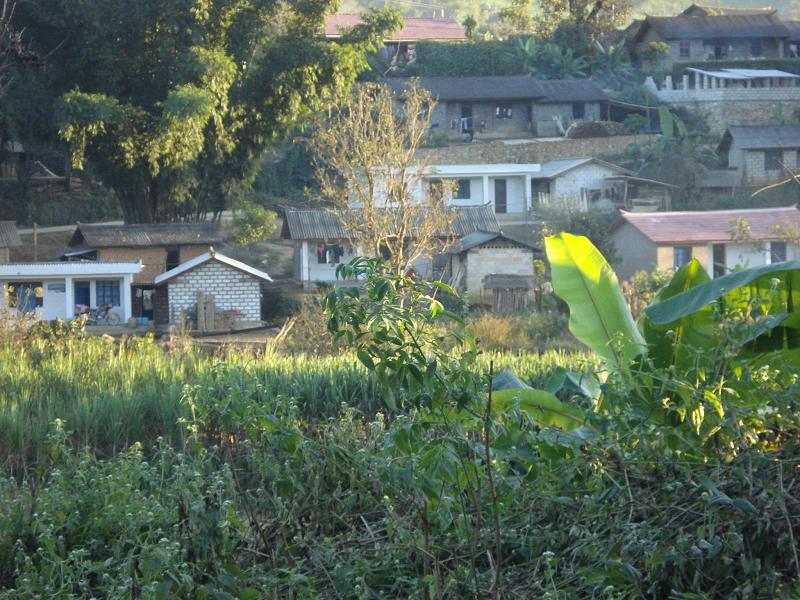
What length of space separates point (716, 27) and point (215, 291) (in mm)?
42099

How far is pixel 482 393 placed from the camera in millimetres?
4051

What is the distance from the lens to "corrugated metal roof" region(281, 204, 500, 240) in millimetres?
31828

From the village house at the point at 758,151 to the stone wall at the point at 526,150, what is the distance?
4.40m

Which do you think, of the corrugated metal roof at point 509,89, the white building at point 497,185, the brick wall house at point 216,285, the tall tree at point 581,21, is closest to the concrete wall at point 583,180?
the white building at point 497,185

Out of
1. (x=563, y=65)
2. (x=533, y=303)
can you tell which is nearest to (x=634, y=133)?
(x=563, y=65)

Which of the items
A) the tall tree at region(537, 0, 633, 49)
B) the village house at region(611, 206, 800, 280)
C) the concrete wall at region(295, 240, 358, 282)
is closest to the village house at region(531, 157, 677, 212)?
the village house at region(611, 206, 800, 280)

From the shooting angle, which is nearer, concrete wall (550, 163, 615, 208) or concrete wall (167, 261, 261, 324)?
concrete wall (167, 261, 261, 324)

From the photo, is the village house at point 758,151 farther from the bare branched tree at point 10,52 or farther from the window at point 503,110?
the bare branched tree at point 10,52

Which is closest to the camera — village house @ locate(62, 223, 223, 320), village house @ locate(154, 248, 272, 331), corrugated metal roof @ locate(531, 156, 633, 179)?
village house @ locate(154, 248, 272, 331)

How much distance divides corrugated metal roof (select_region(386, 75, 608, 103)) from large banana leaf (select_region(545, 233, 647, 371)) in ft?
151

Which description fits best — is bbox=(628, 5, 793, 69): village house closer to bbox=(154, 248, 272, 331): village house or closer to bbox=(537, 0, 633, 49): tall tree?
bbox=(537, 0, 633, 49): tall tree

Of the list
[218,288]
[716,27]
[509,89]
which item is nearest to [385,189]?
[218,288]

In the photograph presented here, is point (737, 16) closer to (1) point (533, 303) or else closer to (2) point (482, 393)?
(1) point (533, 303)

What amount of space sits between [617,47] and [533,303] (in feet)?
116
